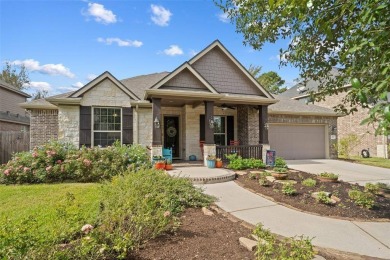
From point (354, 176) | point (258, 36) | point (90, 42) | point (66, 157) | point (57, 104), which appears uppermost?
point (90, 42)

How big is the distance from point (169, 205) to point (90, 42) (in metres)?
8.16

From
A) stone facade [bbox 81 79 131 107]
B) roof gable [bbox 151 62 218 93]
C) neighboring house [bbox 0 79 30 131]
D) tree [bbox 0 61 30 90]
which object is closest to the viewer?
roof gable [bbox 151 62 218 93]

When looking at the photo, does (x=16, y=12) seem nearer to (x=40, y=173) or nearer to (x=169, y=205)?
(x=40, y=173)

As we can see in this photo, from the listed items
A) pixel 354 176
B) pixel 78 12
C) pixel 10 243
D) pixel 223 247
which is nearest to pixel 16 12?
pixel 78 12

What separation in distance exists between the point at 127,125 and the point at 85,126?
1884mm

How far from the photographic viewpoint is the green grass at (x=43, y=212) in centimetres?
246

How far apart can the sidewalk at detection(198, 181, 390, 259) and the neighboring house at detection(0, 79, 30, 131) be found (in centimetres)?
2014

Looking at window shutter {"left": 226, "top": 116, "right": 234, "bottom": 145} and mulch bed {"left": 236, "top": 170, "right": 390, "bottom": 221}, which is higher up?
window shutter {"left": 226, "top": 116, "right": 234, "bottom": 145}

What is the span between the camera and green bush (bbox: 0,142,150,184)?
774 centimetres

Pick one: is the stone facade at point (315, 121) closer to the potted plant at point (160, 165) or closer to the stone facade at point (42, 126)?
the potted plant at point (160, 165)

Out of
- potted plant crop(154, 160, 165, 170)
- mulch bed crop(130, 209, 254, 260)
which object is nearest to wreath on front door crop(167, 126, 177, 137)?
potted plant crop(154, 160, 165, 170)

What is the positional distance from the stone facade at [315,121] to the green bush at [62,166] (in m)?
9.67

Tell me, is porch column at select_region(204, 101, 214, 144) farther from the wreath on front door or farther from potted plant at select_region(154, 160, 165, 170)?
the wreath on front door

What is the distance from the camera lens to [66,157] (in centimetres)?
834
